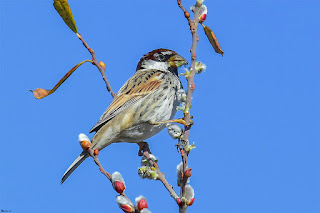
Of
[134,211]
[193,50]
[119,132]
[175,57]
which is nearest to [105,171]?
[134,211]

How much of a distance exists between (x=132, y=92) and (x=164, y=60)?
1.77 ft

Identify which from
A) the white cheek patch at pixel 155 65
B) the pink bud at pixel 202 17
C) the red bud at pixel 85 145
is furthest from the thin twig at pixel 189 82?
the white cheek patch at pixel 155 65

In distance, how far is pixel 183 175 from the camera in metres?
2.46

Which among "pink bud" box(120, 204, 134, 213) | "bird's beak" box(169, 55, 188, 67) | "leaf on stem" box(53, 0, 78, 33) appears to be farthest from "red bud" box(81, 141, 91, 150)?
"bird's beak" box(169, 55, 188, 67)

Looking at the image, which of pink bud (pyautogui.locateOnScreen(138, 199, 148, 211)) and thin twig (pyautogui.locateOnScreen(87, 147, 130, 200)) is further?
thin twig (pyautogui.locateOnScreen(87, 147, 130, 200))

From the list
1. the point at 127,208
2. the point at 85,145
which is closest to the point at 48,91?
the point at 85,145

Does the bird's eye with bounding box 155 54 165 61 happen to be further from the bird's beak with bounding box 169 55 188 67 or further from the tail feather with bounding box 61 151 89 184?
the tail feather with bounding box 61 151 89 184

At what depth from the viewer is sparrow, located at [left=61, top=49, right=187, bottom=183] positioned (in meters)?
4.41

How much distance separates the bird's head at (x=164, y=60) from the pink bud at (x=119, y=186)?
2.53m

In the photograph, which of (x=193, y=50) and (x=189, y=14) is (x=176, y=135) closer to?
(x=193, y=50)

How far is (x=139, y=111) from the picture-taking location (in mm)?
4535

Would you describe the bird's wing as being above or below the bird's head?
below

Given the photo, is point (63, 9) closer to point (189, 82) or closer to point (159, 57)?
point (189, 82)

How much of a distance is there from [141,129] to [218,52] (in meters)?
1.59
